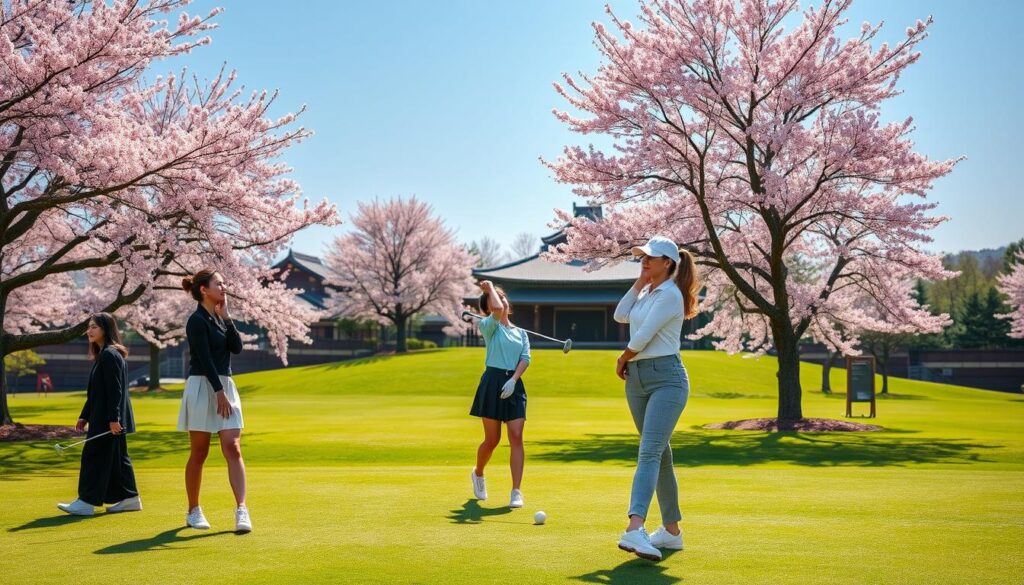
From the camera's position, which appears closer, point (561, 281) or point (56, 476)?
point (56, 476)

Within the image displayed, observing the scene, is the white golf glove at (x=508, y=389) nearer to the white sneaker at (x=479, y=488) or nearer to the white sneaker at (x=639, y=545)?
the white sneaker at (x=479, y=488)

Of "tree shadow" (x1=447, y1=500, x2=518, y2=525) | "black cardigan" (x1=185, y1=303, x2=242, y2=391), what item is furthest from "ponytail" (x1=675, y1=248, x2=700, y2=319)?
"black cardigan" (x1=185, y1=303, x2=242, y2=391)

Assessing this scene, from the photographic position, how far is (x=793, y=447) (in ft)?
66.9

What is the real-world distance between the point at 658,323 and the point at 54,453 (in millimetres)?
16590

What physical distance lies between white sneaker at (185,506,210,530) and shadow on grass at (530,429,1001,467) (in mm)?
9869

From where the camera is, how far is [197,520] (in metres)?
8.21

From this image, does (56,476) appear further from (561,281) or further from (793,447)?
(561,281)

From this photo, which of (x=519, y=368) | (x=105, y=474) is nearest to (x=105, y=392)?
(x=105, y=474)

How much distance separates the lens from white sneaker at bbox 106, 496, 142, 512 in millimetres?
9555

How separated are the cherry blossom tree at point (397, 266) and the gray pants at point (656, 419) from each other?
194 ft

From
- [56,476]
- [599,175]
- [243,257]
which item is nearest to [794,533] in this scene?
[56,476]

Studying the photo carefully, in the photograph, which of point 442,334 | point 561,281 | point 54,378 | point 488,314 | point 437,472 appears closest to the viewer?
point 488,314

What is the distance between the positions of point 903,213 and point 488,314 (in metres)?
15.9

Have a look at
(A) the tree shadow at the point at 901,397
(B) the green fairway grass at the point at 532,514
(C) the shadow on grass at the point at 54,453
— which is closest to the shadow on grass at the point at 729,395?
Answer: (A) the tree shadow at the point at 901,397
